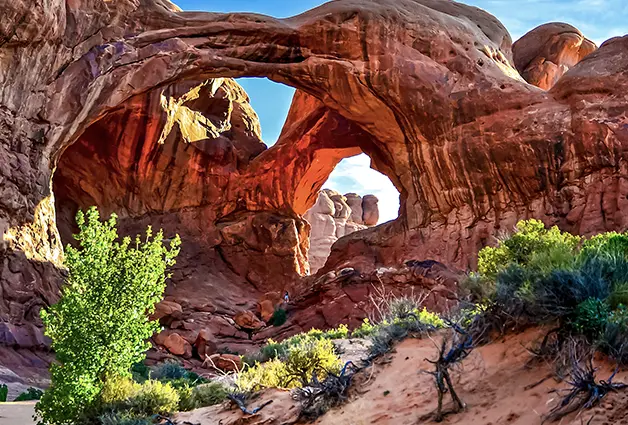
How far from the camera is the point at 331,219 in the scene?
4928 centimetres

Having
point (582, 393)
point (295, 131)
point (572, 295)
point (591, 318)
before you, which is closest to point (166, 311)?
point (295, 131)

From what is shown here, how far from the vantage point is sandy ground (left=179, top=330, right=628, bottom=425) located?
4.86 meters

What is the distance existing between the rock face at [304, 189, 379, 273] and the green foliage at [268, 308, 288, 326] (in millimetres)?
24413

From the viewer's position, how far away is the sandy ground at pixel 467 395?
191 inches

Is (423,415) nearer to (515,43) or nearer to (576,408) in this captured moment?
(576,408)

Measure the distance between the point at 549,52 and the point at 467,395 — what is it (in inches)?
1134

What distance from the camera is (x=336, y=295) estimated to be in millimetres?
20500

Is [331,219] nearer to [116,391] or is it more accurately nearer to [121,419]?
[116,391]

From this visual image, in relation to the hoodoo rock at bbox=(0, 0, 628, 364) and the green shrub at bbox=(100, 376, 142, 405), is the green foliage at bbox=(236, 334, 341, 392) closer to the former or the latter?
the green shrub at bbox=(100, 376, 142, 405)

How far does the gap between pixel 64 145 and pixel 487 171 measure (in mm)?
14715

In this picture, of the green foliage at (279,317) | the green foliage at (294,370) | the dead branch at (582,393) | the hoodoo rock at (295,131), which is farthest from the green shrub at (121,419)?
the green foliage at (279,317)

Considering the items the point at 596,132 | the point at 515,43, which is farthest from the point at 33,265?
the point at 515,43

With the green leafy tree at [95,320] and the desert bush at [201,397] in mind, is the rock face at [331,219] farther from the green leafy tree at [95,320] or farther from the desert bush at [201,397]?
the green leafy tree at [95,320]

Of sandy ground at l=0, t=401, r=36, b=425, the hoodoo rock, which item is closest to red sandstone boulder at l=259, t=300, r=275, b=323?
the hoodoo rock
